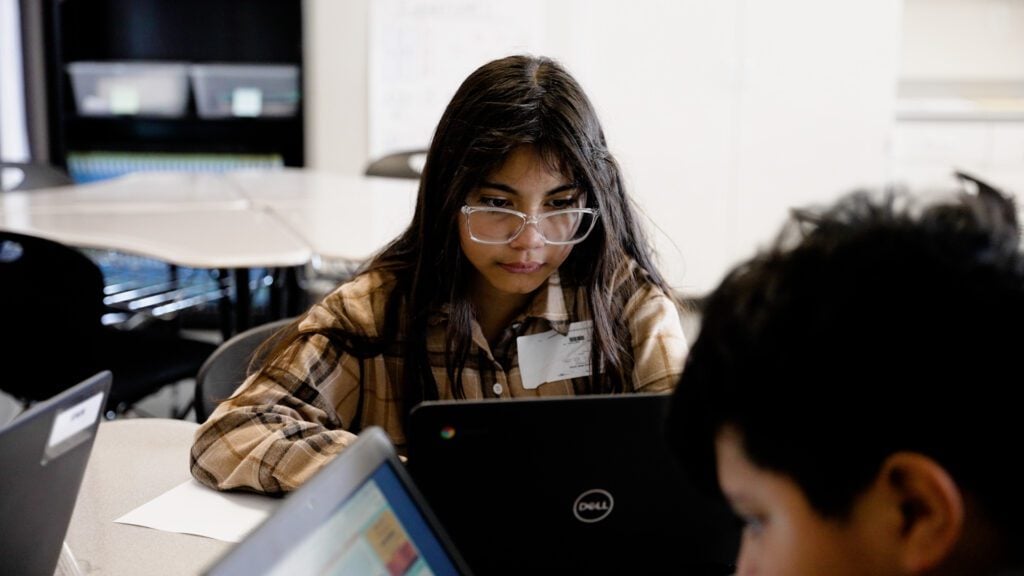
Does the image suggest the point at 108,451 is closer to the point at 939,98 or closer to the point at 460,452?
the point at 460,452

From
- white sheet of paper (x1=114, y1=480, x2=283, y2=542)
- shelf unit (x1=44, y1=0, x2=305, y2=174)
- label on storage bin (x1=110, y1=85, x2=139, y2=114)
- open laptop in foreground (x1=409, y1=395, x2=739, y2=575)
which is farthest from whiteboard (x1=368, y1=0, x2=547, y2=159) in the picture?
open laptop in foreground (x1=409, y1=395, x2=739, y2=575)

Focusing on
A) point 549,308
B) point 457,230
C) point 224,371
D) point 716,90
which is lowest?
point 224,371

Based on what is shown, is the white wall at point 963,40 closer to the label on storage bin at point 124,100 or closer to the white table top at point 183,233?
the white table top at point 183,233

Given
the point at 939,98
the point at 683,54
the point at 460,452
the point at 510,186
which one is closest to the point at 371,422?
the point at 510,186

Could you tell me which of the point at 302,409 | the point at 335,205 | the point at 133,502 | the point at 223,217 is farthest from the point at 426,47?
the point at 133,502

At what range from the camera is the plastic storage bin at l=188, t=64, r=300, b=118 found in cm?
426

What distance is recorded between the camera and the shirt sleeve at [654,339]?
4.29 feet

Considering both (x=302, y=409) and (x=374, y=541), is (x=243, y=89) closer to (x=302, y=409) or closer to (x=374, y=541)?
(x=302, y=409)

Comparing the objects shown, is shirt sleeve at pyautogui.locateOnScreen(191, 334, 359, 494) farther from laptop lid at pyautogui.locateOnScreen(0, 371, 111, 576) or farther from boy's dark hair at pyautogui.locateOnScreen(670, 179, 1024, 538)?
boy's dark hair at pyautogui.locateOnScreen(670, 179, 1024, 538)

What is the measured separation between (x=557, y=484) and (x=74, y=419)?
0.39 m

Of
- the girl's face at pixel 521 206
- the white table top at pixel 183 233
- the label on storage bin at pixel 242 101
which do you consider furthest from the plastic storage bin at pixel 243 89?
the girl's face at pixel 521 206

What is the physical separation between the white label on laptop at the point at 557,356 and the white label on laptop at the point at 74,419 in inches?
25.4

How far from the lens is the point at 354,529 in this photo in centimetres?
66

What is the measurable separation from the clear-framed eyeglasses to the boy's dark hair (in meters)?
0.66
